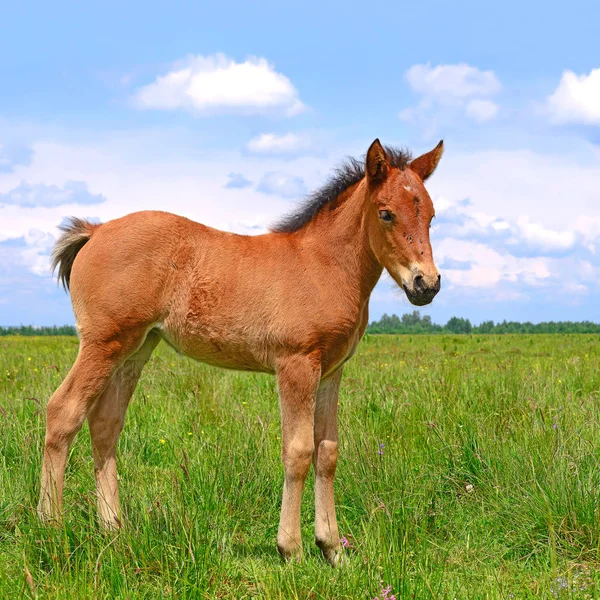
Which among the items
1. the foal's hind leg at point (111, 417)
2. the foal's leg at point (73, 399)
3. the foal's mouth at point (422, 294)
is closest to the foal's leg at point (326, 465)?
the foal's mouth at point (422, 294)

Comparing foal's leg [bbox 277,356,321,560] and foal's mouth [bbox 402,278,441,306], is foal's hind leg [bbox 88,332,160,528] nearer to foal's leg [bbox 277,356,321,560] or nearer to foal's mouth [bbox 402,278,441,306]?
foal's leg [bbox 277,356,321,560]

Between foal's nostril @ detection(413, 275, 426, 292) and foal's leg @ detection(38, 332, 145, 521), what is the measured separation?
6.83ft

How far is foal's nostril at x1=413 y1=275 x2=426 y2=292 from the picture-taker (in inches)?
158

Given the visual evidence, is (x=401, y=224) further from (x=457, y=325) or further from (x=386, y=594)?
(x=457, y=325)

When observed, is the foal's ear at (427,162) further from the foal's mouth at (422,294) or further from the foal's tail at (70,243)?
the foal's tail at (70,243)

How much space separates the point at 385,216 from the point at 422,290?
57 cm

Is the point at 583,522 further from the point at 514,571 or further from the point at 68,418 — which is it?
the point at 68,418

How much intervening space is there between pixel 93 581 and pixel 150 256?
7.22 feet

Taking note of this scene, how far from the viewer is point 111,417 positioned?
16.5ft

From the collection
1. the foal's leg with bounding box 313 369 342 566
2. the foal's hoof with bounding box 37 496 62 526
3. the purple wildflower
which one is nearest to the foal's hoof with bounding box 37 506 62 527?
the foal's hoof with bounding box 37 496 62 526

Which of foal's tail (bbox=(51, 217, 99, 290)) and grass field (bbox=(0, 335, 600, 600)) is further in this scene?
foal's tail (bbox=(51, 217, 99, 290))

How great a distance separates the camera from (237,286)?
4.59m

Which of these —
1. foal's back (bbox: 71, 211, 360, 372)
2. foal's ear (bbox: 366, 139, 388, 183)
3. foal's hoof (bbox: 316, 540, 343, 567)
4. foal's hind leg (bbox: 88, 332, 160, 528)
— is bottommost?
foal's hoof (bbox: 316, 540, 343, 567)

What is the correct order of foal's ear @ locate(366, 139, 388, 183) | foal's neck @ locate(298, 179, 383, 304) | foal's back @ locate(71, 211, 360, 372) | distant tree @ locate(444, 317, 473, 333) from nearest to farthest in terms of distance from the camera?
1. foal's ear @ locate(366, 139, 388, 183)
2. foal's back @ locate(71, 211, 360, 372)
3. foal's neck @ locate(298, 179, 383, 304)
4. distant tree @ locate(444, 317, 473, 333)
